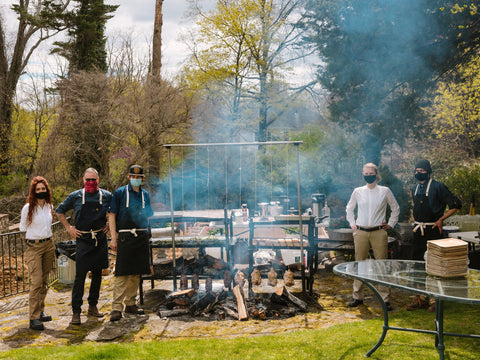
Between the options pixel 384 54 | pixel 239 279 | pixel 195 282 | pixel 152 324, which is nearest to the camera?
pixel 152 324

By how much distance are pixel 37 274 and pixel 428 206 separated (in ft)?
15.4

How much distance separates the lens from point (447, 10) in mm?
7086

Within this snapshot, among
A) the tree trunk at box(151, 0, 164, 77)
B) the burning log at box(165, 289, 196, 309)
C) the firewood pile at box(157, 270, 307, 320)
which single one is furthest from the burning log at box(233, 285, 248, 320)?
the tree trunk at box(151, 0, 164, 77)

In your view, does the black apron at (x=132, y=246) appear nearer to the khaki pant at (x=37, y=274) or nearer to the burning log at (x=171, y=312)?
the burning log at (x=171, y=312)

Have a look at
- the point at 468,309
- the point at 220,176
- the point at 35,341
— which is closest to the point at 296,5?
the point at 220,176

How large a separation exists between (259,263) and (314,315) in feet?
5.43

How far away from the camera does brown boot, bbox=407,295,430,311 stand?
16.6 feet

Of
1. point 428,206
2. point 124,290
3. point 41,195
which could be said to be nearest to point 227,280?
point 124,290

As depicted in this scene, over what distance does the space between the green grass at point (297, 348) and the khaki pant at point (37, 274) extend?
0.78 meters

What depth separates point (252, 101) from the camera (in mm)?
19328

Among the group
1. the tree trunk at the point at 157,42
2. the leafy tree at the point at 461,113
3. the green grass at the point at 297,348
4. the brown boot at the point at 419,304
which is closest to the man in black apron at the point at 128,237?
the green grass at the point at 297,348

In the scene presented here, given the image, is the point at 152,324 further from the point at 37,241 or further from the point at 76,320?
the point at 37,241

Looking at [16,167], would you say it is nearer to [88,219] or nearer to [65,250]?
[65,250]

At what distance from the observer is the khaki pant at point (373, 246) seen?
16.9 feet
